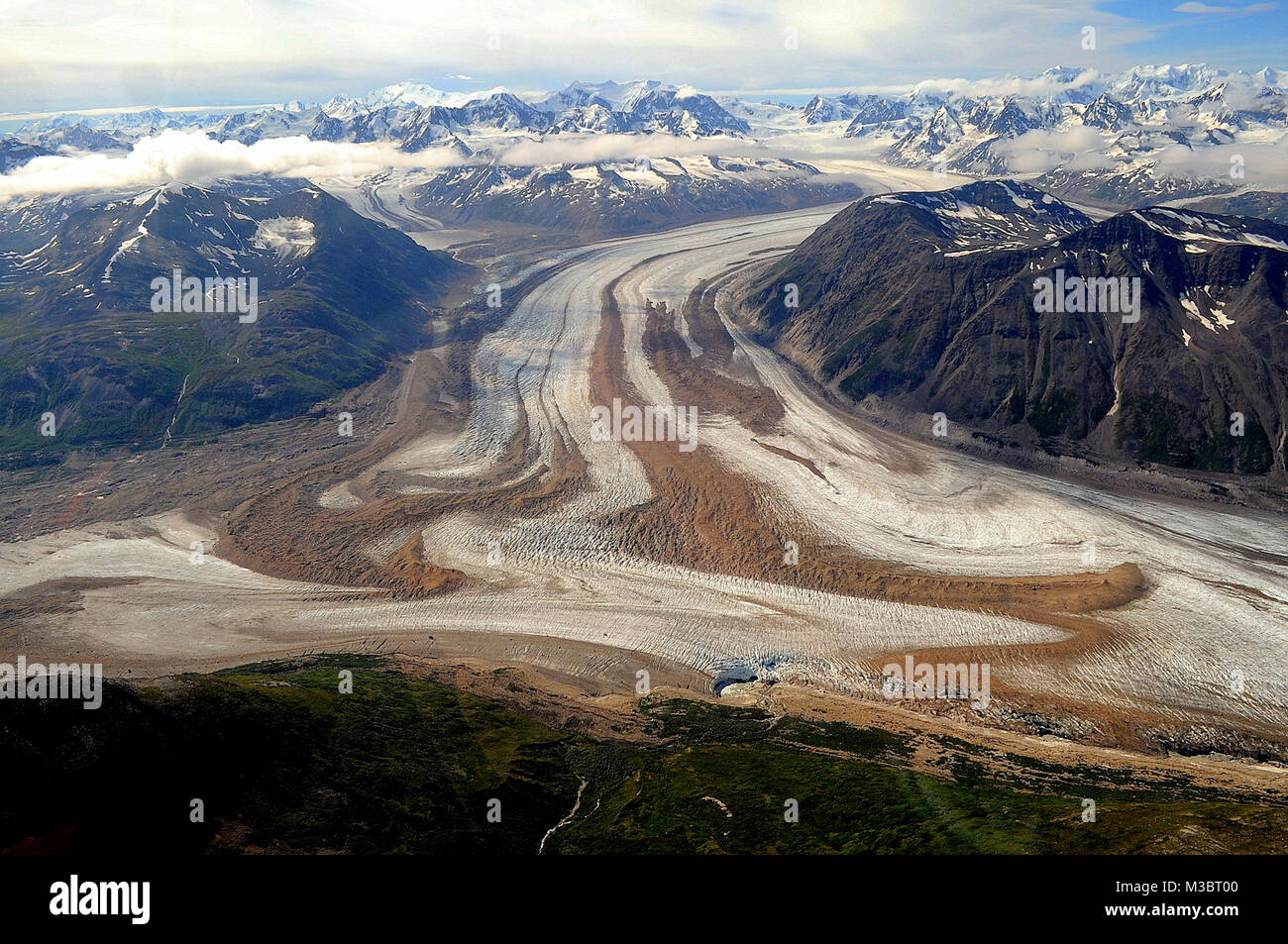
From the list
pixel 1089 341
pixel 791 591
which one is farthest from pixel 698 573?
pixel 1089 341

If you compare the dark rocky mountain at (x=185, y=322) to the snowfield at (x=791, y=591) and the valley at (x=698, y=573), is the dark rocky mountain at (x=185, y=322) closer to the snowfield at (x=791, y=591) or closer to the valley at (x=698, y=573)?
the valley at (x=698, y=573)

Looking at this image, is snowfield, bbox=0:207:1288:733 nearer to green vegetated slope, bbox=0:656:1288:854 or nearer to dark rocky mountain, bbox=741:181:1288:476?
dark rocky mountain, bbox=741:181:1288:476

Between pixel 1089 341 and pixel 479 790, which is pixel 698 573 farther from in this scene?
pixel 1089 341

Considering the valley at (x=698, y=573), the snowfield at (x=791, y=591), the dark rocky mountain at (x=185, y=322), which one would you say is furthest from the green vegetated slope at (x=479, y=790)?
the dark rocky mountain at (x=185, y=322)

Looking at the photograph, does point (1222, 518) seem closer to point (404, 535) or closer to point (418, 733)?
point (418, 733)

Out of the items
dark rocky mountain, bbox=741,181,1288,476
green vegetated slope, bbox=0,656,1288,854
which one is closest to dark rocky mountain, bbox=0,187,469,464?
green vegetated slope, bbox=0,656,1288,854

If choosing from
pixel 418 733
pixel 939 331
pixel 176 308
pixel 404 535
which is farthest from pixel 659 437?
pixel 176 308

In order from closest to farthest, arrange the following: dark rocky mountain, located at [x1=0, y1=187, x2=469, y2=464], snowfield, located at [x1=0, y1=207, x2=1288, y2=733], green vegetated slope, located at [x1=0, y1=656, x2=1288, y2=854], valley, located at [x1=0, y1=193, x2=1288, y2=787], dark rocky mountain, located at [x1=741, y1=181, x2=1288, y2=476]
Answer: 1. green vegetated slope, located at [x1=0, y1=656, x2=1288, y2=854]
2. valley, located at [x1=0, y1=193, x2=1288, y2=787]
3. snowfield, located at [x1=0, y1=207, x2=1288, y2=733]
4. dark rocky mountain, located at [x1=741, y1=181, x2=1288, y2=476]
5. dark rocky mountain, located at [x1=0, y1=187, x2=469, y2=464]
